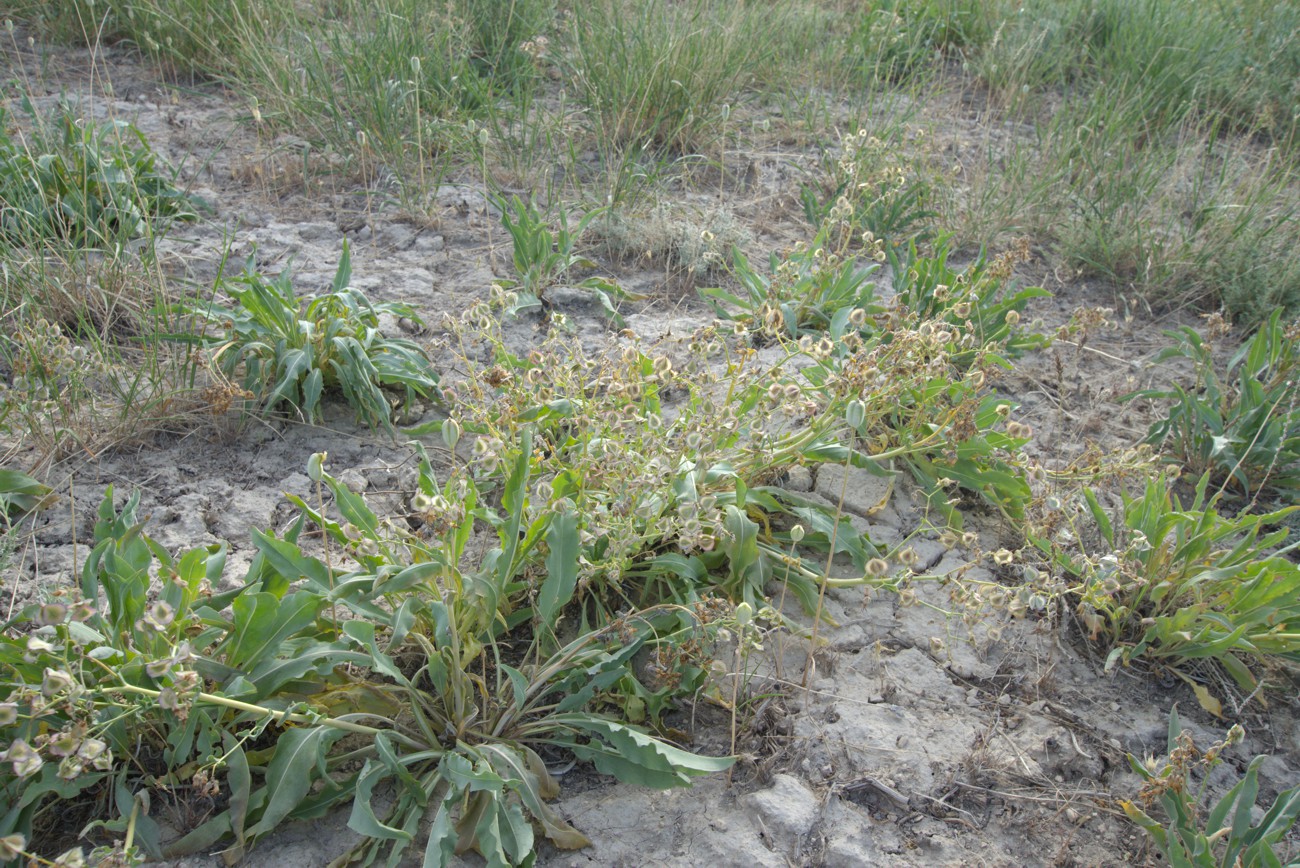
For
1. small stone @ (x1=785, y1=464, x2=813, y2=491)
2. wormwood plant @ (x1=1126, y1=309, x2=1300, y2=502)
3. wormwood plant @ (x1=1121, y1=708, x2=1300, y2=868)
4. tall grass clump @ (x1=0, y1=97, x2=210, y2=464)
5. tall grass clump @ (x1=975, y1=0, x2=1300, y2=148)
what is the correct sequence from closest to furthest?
wormwood plant @ (x1=1121, y1=708, x2=1300, y2=868) < tall grass clump @ (x1=0, y1=97, x2=210, y2=464) < small stone @ (x1=785, y1=464, x2=813, y2=491) < wormwood plant @ (x1=1126, y1=309, x2=1300, y2=502) < tall grass clump @ (x1=975, y1=0, x2=1300, y2=148)

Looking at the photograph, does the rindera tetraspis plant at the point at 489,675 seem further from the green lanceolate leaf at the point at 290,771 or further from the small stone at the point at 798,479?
the small stone at the point at 798,479

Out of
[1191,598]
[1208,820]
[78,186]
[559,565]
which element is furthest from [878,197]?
[78,186]

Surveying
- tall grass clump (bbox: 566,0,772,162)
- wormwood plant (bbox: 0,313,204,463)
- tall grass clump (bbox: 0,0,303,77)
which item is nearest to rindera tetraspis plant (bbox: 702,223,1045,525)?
tall grass clump (bbox: 566,0,772,162)

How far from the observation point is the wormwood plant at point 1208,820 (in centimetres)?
181

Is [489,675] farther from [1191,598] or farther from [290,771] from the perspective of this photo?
[1191,598]

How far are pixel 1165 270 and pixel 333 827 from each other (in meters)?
3.68

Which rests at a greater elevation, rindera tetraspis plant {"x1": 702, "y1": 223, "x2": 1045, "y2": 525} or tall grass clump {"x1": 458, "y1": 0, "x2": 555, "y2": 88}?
tall grass clump {"x1": 458, "y1": 0, "x2": 555, "y2": 88}

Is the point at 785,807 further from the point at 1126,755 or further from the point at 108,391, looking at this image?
the point at 108,391

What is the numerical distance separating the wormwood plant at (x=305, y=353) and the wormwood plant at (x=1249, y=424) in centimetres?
243

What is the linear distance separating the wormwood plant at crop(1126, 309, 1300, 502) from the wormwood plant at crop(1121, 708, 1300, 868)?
1192 millimetres

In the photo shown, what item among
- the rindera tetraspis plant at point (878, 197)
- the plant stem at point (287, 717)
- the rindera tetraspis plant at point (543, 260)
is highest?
the rindera tetraspis plant at point (878, 197)

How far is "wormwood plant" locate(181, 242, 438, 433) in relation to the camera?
277 cm

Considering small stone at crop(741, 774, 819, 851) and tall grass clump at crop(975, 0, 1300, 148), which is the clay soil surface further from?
tall grass clump at crop(975, 0, 1300, 148)

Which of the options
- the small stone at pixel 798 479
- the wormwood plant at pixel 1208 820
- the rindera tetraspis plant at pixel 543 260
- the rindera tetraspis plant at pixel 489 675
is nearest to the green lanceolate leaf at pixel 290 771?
the rindera tetraspis plant at pixel 489 675
